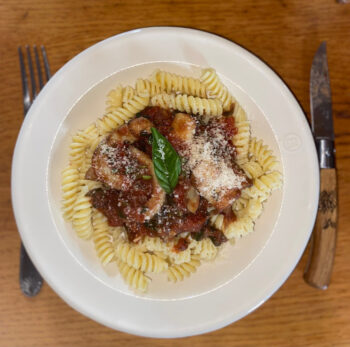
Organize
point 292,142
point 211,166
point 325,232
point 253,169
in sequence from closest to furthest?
point 211,166 → point 292,142 → point 253,169 → point 325,232

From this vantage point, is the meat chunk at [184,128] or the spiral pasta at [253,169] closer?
the meat chunk at [184,128]

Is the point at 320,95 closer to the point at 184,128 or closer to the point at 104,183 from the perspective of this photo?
the point at 184,128

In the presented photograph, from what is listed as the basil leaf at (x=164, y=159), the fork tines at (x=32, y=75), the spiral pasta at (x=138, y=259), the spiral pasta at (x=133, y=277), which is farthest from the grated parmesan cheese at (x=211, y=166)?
the fork tines at (x=32, y=75)

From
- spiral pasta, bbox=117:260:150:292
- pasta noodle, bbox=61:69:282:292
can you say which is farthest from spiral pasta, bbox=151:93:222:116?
spiral pasta, bbox=117:260:150:292

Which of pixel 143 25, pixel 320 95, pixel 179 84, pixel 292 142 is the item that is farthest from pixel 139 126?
pixel 320 95

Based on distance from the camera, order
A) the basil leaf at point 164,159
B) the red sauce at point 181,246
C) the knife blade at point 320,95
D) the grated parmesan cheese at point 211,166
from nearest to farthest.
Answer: the basil leaf at point 164,159 → the grated parmesan cheese at point 211,166 → the red sauce at point 181,246 → the knife blade at point 320,95

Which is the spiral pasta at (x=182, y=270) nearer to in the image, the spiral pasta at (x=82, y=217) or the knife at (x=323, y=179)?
the spiral pasta at (x=82, y=217)

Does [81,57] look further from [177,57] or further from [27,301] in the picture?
[27,301]

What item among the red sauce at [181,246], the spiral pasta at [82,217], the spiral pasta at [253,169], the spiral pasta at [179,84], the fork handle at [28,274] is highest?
the spiral pasta at [179,84]

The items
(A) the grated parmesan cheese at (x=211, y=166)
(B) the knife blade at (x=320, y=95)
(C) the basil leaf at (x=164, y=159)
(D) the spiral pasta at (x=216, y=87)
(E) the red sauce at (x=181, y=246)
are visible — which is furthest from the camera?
(B) the knife blade at (x=320, y=95)
